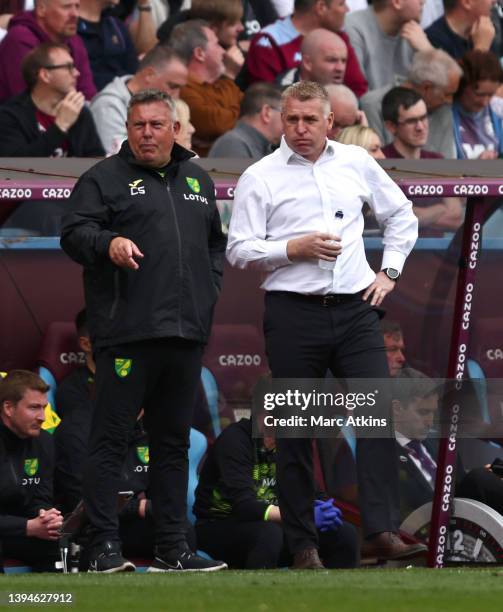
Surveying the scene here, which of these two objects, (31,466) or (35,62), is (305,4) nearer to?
(35,62)

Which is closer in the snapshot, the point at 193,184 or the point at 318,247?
the point at 318,247

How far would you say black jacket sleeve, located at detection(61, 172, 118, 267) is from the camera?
7.53 meters

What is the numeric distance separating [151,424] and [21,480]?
1.27m

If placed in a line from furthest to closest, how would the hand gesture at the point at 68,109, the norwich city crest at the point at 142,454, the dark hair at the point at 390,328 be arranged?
the hand gesture at the point at 68,109
the dark hair at the point at 390,328
the norwich city crest at the point at 142,454

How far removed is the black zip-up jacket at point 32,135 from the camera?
1053cm

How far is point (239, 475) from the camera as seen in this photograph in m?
9.05

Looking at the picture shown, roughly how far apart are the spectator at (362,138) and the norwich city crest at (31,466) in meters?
3.24

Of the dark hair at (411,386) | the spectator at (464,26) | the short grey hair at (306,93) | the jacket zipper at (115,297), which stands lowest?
the dark hair at (411,386)

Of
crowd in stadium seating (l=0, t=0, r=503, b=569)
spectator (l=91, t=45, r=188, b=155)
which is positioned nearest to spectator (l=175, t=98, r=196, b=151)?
crowd in stadium seating (l=0, t=0, r=503, b=569)

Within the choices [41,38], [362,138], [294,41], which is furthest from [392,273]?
[294,41]

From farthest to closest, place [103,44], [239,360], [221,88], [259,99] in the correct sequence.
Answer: [103,44], [221,88], [259,99], [239,360]

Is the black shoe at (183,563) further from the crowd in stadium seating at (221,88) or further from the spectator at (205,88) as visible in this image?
the spectator at (205,88)

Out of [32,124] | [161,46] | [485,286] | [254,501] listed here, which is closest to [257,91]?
[161,46]

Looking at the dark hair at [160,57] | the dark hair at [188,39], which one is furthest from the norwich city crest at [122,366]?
the dark hair at [188,39]
